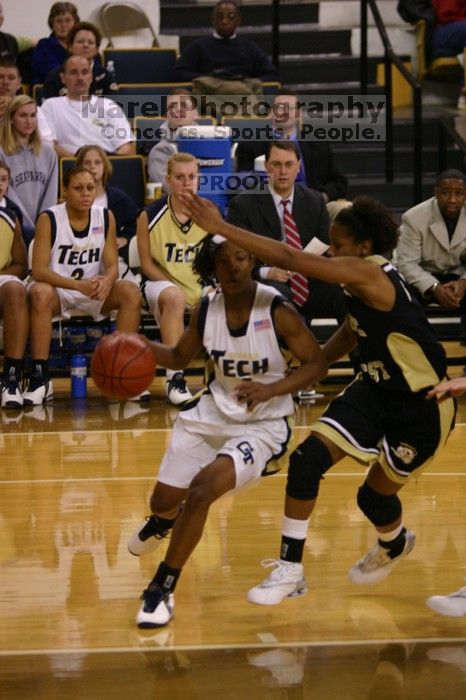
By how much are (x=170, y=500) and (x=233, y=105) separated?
19.9ft

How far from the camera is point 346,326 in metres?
4.67

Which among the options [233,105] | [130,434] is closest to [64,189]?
[130,434]

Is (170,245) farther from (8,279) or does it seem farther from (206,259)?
(206,259)

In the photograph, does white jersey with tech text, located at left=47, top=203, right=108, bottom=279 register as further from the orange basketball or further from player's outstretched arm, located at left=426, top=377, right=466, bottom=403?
player's outstretched arm, located at left=426, top=377, right=466, bottom=403

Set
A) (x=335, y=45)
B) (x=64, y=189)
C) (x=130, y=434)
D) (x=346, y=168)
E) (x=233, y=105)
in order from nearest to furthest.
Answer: (x=130, y=434) → (x=64, y=189) → (x=233, y=105) → (x=346, y=168) → (x=335, y=45)

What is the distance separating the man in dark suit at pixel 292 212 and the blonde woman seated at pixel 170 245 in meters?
0.33

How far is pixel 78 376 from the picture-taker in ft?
27.0

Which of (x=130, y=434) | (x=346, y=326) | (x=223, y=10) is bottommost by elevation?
(x=130, y=434)

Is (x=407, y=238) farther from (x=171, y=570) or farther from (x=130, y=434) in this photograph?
(x=171, y=570)

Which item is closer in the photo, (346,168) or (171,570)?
(171,570)

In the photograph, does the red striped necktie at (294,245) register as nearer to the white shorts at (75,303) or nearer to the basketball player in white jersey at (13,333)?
the white shorts at (75,303)

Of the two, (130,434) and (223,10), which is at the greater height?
(223,10)

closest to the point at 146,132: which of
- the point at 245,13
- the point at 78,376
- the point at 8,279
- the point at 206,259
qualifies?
the point at 8,279

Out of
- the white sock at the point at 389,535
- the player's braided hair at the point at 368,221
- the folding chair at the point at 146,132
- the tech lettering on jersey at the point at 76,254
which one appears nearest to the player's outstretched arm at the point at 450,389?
the player's braided hair at the point at 368,221
